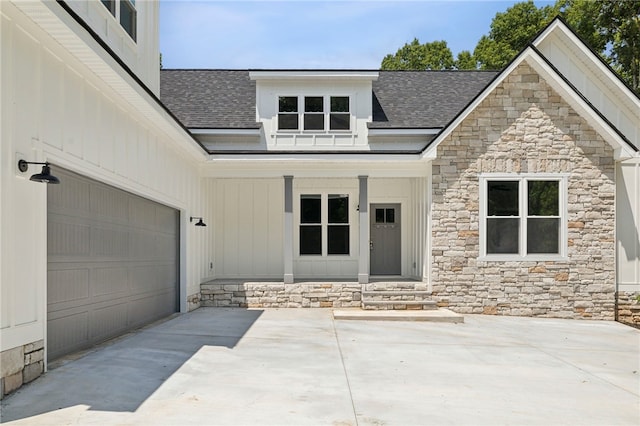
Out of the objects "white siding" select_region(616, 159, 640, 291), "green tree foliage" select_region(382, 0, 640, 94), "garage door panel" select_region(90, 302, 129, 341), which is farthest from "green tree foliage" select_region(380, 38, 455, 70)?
"garage door panel" select_region(90, 302, 129, 341)

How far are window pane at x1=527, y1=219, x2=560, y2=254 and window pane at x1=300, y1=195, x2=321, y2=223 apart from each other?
5760 mm

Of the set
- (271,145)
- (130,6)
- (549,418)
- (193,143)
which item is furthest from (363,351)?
(271,145)

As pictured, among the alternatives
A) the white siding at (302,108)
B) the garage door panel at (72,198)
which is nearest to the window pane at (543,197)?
the white siding at (302,108)

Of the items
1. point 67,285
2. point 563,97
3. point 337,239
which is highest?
point 563,97

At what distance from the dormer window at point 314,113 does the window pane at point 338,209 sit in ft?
6.57

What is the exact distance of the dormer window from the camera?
47.3 ft

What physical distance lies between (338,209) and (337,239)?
0.87m

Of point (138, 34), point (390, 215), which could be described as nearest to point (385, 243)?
point (390, 215)

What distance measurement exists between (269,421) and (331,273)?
10.4 metres

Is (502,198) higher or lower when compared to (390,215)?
higher

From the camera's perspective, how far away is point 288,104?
47.6 feet

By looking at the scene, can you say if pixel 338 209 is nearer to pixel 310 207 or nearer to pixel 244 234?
pixel 310 207

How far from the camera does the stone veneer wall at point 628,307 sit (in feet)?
39.7

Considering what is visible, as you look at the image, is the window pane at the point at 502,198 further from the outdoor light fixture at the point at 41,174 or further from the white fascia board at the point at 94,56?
the outdoor light fixture at the point at 41,174
